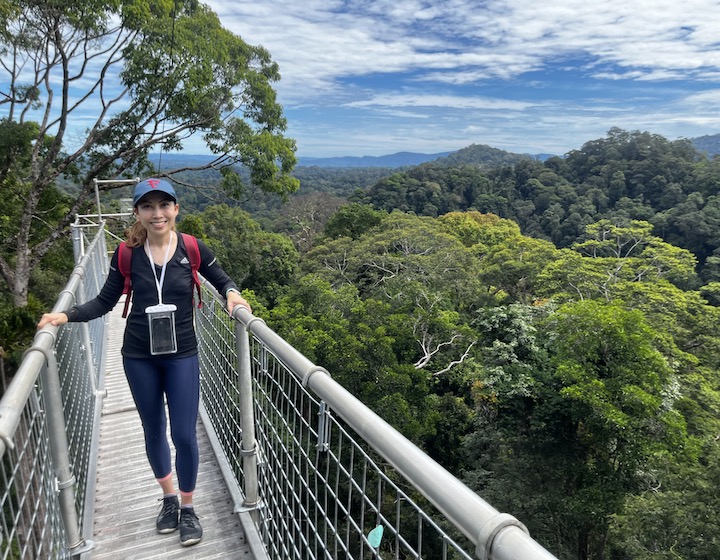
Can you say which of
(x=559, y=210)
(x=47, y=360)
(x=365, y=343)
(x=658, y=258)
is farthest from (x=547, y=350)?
(x=559, y=210)

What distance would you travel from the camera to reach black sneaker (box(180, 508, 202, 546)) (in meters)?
2.05

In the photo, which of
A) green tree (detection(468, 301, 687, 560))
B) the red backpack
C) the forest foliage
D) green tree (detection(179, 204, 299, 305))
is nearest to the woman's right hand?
the red backpack

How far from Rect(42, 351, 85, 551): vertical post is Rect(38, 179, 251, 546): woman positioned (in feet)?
0.86

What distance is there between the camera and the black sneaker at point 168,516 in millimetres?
2123

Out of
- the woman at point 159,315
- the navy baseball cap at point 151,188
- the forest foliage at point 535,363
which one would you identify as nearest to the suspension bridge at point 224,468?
the woman at point 159,315

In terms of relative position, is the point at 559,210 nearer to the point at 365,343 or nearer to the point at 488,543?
the point at 365,343

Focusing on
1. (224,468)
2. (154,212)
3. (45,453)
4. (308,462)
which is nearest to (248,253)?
(224,468)

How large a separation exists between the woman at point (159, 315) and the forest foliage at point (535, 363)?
8.43m

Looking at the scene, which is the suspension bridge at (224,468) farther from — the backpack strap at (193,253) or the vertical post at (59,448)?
the backpack strap at (193,253)

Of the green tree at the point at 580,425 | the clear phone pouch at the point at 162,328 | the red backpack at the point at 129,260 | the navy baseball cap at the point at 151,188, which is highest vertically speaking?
the navy baseball cap at the point at 151,188

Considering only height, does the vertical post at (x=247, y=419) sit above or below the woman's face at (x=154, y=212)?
below

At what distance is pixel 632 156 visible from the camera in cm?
5259

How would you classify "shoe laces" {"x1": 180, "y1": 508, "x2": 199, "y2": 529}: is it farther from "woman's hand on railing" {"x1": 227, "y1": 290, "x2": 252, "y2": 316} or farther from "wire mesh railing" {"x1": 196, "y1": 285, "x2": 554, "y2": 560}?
"woman's hand on railing" {"x1": 227, "y1": 290, "x2": 252, "y2": 316}

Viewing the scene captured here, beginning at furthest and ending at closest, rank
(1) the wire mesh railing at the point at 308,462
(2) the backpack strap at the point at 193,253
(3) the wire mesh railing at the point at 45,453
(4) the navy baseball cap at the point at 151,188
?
(2) the backpack strap at the point at 193,253
(4) the navy baseball cap at the point at 151,188
(3) the wire mesh railing at the point at 45,453
(1) the wire mesh railing at the point at 308,462
